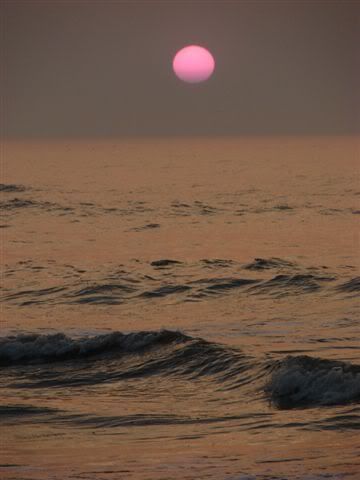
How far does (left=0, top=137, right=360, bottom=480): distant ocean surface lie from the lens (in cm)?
1567

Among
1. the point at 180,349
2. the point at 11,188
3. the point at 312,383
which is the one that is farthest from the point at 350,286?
the point at 11,188

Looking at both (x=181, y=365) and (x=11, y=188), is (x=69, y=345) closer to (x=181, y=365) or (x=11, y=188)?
(x=181, y=365)

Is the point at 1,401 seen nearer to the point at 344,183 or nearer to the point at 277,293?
the point at 277,293

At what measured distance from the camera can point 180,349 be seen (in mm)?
23141

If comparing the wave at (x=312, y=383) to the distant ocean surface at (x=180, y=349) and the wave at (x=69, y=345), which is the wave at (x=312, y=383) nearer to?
the distant ocean surface at (x=180, y=349)

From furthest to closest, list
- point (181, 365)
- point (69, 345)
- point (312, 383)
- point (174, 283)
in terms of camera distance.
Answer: point (174, 283)
point (69, 345)
point (181, 365)
point (312, 383)

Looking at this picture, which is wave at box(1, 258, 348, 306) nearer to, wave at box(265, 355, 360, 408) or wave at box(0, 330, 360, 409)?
wave at box(0, 330, 360, 409)

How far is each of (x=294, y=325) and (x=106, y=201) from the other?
40466mm

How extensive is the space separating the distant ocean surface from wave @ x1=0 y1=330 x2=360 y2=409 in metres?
0.04

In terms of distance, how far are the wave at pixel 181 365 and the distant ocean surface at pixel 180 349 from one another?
4cm

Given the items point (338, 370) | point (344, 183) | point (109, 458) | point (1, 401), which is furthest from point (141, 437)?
point (344, 183)

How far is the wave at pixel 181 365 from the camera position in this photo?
19.4 m

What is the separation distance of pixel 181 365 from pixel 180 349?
88cm

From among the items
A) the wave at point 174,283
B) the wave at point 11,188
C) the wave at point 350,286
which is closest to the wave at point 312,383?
the wave at point 174,283
